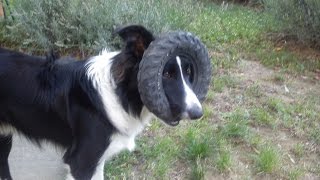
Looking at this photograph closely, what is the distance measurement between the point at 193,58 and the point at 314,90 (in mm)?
3281

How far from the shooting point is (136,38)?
Result: 320cm

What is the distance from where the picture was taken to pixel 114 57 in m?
3.49

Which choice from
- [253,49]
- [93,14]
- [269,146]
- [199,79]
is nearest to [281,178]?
[269,146]

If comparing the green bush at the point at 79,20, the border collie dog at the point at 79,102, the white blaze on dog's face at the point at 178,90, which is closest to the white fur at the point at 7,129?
the border collie dog at the point at 79,102

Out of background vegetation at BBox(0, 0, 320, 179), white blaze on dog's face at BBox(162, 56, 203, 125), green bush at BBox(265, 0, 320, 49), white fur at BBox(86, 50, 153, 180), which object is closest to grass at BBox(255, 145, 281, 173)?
background vegetation at BBox(0, 0, 320, 179)

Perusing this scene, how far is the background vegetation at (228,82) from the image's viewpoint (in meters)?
4.49

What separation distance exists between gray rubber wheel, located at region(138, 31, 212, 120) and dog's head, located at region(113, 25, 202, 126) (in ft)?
0.18

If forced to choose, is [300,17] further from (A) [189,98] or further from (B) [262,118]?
(A) [189,98]

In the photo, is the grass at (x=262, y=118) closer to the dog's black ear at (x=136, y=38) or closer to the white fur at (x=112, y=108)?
the white fur at (x=112, y=108)

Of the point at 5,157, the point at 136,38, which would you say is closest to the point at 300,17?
the point at 136,38

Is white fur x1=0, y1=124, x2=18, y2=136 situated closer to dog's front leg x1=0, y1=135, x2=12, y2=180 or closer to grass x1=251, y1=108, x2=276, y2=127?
dog's front leg x1=0, y1=135, x2=12, y2=180

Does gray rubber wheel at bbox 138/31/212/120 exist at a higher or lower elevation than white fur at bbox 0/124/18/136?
higher

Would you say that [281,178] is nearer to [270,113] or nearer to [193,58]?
[270,113]

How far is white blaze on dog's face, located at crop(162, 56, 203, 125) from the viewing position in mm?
3211
